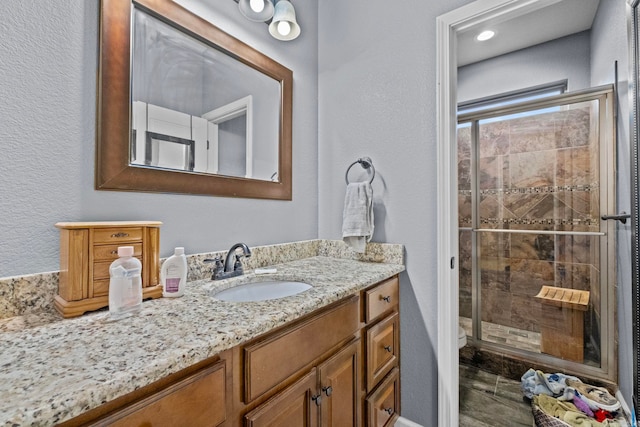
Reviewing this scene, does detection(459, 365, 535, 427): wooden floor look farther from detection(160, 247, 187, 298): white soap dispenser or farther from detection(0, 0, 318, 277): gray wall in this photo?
detection(0, 0, 318, 277): gray wall

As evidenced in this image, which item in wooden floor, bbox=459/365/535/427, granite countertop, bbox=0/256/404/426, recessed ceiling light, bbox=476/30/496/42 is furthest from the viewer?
recessed ceiling light, bbox=476/30/496/42

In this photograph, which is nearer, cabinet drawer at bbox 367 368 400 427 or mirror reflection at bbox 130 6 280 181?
mirror reflection at bbox 130 6 280 181

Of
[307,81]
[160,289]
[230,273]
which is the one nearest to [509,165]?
[307,81]

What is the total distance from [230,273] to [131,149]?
57cm

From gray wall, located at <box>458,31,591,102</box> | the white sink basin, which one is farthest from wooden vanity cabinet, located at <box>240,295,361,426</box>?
gray wall, located at <box>458,31,591,102</box>

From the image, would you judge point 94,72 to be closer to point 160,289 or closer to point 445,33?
point 160,289

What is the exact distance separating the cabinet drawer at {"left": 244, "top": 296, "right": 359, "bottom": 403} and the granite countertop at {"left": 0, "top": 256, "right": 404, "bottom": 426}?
0.05 meters

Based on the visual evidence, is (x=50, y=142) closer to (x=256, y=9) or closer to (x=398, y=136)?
(x=256, y=9)

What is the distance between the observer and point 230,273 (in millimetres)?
1174

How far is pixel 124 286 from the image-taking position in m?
0.76

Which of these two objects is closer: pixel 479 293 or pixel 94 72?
pixel 94 72

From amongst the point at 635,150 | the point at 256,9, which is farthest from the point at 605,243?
the point at 256,9

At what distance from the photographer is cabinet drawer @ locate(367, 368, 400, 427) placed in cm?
117

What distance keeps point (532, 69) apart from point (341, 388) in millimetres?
3040
